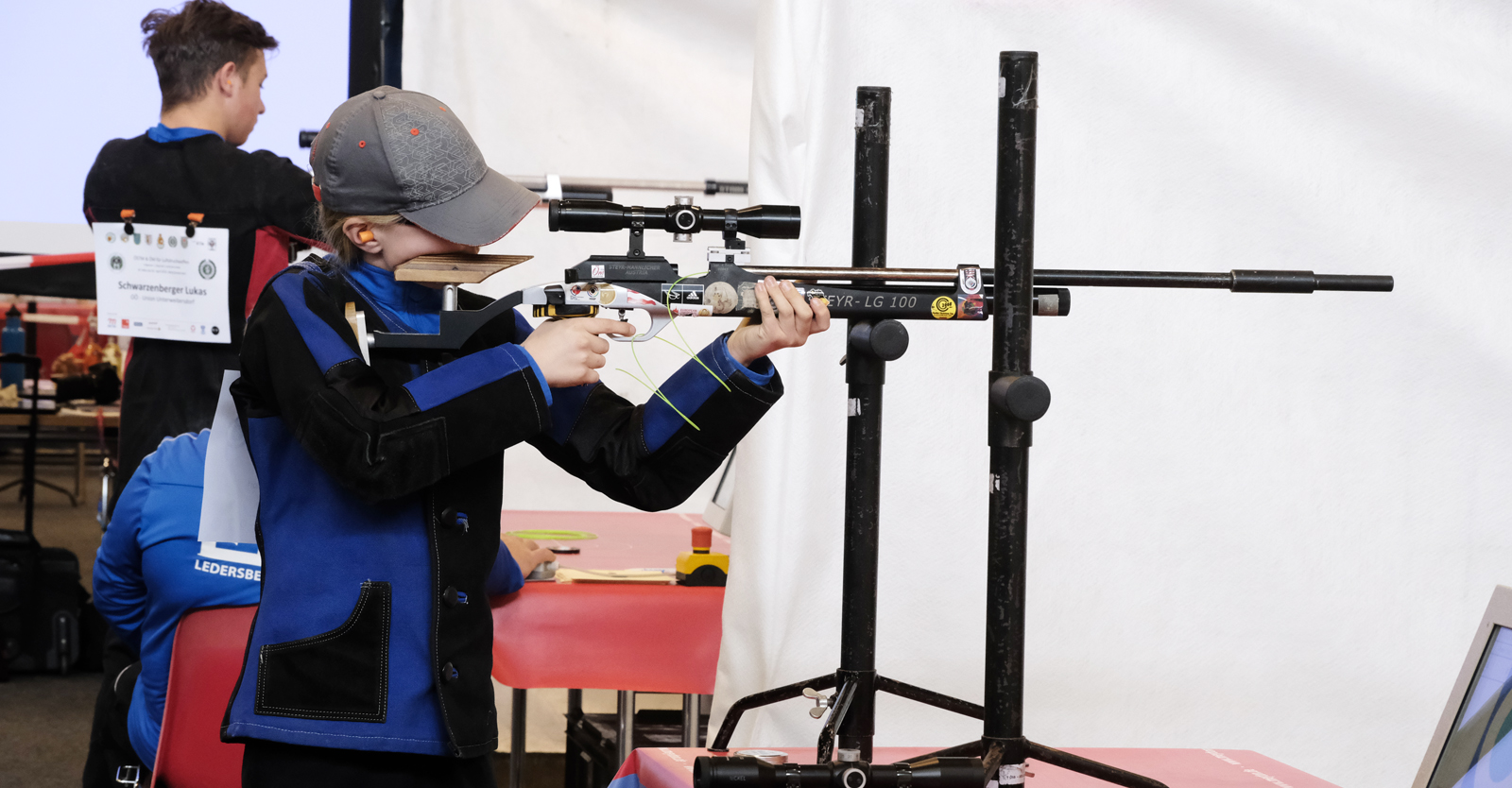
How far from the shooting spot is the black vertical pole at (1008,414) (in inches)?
46.9

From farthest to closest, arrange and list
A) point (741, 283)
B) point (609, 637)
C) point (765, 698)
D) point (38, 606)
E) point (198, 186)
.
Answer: point (38, 606), point (198, 186), point (609, 637), point (765, 698), point (741, 283)

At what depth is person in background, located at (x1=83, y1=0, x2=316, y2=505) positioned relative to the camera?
8.56 feet

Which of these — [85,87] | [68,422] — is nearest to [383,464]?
[85,87]

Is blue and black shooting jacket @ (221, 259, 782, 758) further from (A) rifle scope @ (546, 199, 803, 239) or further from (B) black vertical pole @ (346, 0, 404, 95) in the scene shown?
(B) black vertical pole @ (346, 0, 404, 95)

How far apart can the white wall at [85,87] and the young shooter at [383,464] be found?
2.34 m

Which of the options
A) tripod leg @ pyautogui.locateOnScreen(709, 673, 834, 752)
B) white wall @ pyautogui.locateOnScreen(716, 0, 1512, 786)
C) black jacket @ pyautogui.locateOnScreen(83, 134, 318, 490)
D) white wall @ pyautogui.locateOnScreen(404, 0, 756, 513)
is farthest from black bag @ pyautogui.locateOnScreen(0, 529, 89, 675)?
tripod leg @ pyautogui.locateOnScreen(709, 673, 834, 752)

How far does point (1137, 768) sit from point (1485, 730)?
0.40 m

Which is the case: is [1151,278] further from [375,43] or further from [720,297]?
[375,43]

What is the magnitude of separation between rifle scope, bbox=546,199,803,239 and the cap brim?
47 mm

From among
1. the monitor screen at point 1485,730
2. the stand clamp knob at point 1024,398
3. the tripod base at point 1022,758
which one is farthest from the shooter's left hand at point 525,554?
the monitor screen at point 1485,730

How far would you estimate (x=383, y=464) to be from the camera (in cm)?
116

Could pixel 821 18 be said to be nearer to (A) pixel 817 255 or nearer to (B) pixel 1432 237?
(A) pixel 817 255

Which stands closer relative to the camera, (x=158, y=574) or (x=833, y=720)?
(x=833, y=720)

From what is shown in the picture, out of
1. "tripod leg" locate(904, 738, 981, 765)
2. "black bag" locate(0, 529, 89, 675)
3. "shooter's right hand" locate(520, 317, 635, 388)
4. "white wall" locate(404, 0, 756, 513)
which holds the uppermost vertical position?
"white wall" locate(404, 0, 756, 513)
